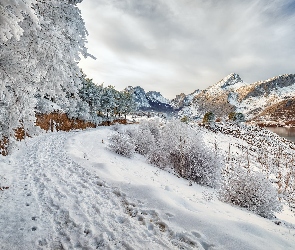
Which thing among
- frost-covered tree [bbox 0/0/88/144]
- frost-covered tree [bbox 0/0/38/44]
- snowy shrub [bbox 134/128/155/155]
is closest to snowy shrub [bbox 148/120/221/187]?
snowy shrub [bbox 134/128/155/155]

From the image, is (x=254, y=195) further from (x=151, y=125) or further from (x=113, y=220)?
(x=151, y=125)

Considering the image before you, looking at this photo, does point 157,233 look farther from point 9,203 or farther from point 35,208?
point 9,203

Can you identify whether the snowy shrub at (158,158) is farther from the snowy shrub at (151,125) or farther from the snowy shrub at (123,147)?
the snowy shrub at (151,125)

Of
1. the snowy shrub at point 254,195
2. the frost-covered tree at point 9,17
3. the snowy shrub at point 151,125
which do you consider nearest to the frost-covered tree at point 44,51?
the frost-covered tree at point 9,17

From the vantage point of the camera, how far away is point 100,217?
5.78 m

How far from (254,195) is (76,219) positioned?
5.81m

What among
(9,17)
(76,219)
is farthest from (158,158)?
(9,17)

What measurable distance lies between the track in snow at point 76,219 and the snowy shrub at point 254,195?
3.78 meters

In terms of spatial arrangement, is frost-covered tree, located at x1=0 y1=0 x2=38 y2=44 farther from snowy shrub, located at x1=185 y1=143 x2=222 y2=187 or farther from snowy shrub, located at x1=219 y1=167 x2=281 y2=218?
snowy shrub, located at x1=185 y1=143 x2=222 y2=187

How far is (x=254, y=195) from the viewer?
8250 millimetres

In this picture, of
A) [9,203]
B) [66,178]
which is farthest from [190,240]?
[66,178]

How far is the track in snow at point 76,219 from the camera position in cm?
471

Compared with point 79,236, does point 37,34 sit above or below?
above

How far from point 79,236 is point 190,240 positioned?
86.3 inches
